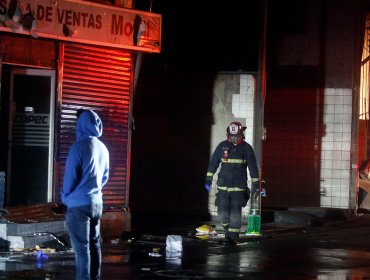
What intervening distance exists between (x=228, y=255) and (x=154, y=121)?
6067 mm

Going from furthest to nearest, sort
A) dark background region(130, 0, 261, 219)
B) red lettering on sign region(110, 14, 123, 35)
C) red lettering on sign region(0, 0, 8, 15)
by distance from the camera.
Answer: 1. dark background region(130, 0, 261, 219)
2. red lettering on sign region(110, 14, 123, 35)
3. red lettering on sign region(0, 0, 8, 15)

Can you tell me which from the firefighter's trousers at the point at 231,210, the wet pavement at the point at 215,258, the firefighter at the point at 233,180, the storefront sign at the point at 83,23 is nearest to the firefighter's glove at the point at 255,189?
the firefighter at the point at 233,180

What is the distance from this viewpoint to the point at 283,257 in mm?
12086

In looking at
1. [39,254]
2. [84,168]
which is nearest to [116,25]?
[39,254]

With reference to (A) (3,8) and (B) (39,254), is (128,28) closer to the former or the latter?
(A) (3,8)

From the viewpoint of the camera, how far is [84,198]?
8.39 metres

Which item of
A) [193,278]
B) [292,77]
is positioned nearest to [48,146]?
[193,278]

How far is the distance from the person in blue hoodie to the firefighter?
17.1 feet

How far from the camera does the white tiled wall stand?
1877 centimetres

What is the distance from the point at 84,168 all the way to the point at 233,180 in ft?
18.0

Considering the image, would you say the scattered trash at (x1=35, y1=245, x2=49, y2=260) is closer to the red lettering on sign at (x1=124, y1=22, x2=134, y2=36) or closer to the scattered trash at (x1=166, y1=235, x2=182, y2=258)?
the scattered trash at (x1=166, y1=235, x2=182, y2=258)

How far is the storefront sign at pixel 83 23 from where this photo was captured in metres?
11.9

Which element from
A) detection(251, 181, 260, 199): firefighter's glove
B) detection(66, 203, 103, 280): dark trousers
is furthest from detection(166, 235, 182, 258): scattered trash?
detection(66, 203, 103, 280): dark trousers

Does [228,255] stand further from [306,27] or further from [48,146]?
[306,27]
